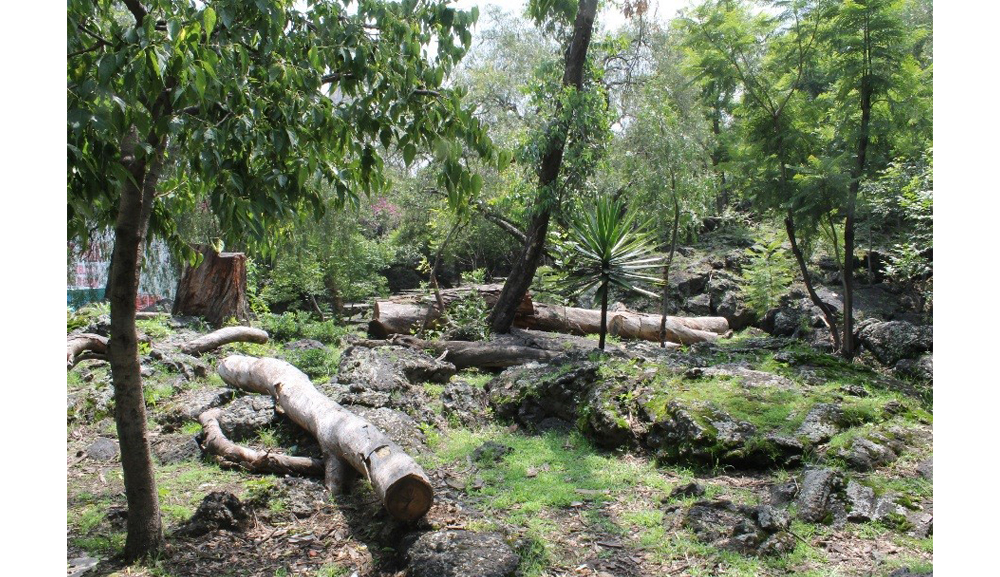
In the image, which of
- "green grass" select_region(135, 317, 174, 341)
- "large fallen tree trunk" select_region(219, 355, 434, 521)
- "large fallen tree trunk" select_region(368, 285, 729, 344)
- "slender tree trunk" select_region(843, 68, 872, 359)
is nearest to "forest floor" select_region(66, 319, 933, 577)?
"large fallen tree trunk" select_region(219, 355, 434, 521)

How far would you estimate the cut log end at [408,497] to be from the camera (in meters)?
3.57

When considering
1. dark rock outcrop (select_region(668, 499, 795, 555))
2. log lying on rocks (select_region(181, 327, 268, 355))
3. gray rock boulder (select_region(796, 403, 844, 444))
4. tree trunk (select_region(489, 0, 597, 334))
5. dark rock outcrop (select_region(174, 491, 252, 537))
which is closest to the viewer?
dark rock outcrop (select_region(668, 499, 795, 555))

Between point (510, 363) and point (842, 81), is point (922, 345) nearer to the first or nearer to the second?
point (842, 81)

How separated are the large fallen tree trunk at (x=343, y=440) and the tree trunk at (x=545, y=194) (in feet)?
15.6

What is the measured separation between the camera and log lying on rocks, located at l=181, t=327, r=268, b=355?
27.5 ft

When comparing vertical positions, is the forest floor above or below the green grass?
below

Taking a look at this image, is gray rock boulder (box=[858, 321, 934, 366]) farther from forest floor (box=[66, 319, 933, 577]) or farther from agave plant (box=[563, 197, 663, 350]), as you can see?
agave plant (box=[563, 197, 663, 350])

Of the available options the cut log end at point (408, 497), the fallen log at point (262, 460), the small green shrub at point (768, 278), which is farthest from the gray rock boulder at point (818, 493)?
the small green shrub at point (768, 278)

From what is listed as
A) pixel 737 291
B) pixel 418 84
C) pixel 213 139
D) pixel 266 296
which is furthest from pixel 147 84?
pixel 737 291

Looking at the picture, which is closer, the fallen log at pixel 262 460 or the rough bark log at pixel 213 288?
the fallen log at pixel 262 460

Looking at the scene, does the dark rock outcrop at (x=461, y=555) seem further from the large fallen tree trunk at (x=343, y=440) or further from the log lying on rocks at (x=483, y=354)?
the log lying on rocks at (x=483, y=354)

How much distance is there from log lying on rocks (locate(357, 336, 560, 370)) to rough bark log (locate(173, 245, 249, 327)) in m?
3.57

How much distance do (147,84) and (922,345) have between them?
8.32 meters

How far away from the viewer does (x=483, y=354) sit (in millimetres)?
8844
